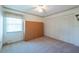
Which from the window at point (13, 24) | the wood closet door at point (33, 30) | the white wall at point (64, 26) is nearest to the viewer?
the window at point (13, 24)

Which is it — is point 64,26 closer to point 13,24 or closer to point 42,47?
point 42,47

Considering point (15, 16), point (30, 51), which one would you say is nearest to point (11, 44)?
point (30, 51)

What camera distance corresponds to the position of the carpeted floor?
1.22 metres

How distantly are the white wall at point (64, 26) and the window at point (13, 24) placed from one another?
56cm

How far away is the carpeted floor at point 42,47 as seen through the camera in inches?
48.1

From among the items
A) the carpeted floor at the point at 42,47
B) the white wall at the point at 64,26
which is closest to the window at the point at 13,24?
the carpeted floor at the point at 42,47

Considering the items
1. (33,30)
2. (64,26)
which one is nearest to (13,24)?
(33,30)

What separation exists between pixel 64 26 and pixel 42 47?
1.98ft

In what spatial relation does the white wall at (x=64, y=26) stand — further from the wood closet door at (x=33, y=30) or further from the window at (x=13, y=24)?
the window at (x=13, y=24)

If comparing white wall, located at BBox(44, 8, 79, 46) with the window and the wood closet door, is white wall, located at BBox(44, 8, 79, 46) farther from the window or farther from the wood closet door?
the window

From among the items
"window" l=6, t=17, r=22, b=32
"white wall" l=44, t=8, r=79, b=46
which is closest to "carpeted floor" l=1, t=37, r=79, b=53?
"white wall" l=44, t=8, r=79, b=46

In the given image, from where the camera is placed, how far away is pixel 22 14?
1.35m

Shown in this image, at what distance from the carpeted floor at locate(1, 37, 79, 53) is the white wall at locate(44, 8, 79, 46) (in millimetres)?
114
